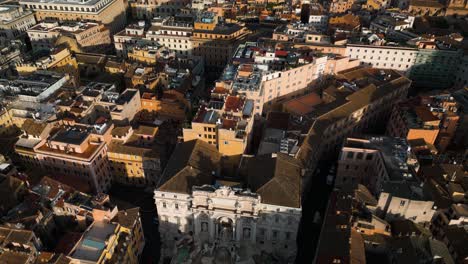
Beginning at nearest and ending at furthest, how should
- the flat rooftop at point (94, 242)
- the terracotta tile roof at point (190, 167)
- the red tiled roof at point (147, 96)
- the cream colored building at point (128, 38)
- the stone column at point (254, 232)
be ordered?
1. the flat rooftop at point (94, 242)
2. the stone column at point (254, 232)
3. the terracotta tile roof at point (190, 167)
4. the red tiled roof at point (147, 96)
5. the cream colored building at point (128, 38)

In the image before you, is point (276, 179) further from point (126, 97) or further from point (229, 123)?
point (126, 97)

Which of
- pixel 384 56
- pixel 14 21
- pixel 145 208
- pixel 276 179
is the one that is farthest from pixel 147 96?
pixel 14 21

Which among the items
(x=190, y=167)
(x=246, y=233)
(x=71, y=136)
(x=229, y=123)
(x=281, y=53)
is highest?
(x=281, y=53)

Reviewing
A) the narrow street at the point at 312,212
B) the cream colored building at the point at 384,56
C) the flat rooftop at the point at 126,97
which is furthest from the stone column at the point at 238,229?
the cream colored building at the point at 384,56

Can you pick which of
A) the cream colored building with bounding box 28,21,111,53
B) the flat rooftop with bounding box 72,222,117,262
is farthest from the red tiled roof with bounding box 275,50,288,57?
the cream colored building with bounding box 28,21,111,53

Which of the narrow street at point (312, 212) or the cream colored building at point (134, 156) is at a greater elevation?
the cream colored building at point (134, 156)

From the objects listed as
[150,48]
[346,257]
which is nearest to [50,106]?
[150,48]

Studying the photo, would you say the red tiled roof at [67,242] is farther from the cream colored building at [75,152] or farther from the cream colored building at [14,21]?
the cream colored building at [14,21]

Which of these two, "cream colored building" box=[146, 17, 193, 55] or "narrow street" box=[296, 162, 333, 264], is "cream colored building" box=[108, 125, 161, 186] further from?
"cream colored building" box=[146, 17, 193, 55]
